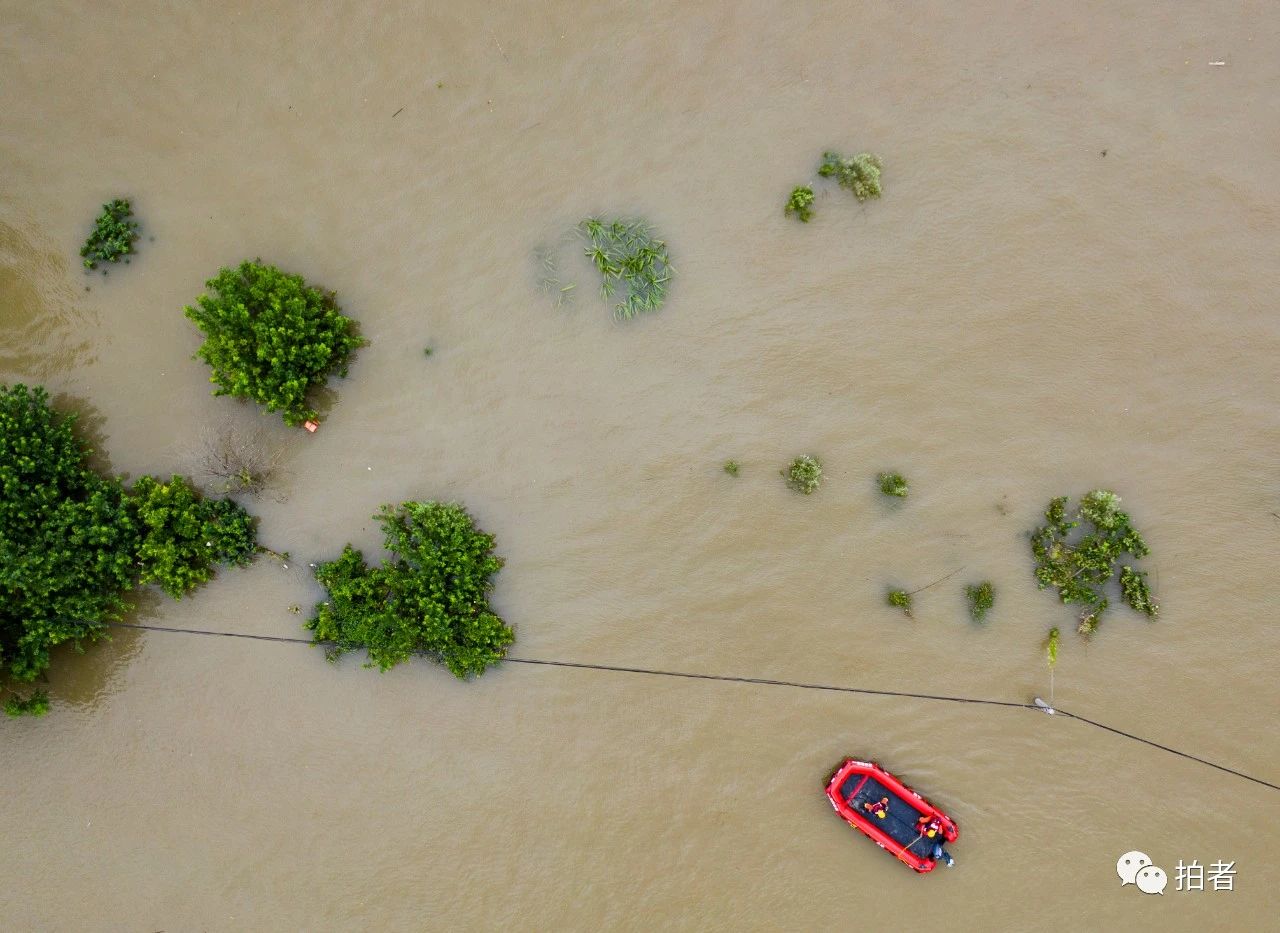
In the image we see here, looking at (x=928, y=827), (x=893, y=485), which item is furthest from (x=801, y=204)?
(x=928, y=827)

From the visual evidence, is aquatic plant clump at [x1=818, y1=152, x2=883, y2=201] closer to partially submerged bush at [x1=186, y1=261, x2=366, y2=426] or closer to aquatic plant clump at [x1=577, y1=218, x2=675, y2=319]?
aquatic plant clump at [x1=577, y1=218, x2=675, y2=319]

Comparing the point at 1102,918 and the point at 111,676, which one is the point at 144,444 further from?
the point at 1102,918

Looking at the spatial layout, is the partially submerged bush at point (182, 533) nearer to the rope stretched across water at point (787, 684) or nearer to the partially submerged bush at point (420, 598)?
the rope stretched across water at point (787, 684)

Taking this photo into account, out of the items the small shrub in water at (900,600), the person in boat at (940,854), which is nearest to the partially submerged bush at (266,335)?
the small shrub in water at (900,600)

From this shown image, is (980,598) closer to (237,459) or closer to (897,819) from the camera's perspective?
(897,819)

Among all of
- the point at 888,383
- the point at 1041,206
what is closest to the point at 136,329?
the point at 888,383

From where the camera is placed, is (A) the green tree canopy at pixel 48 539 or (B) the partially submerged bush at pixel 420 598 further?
(B) the partially submerged bush at pixel 420 598

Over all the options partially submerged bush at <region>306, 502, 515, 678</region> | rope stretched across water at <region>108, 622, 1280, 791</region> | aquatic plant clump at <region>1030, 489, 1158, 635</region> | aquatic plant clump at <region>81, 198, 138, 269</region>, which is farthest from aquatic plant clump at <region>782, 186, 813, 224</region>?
aquatic plant clump at <region>81, 198, 138, 269</region>
